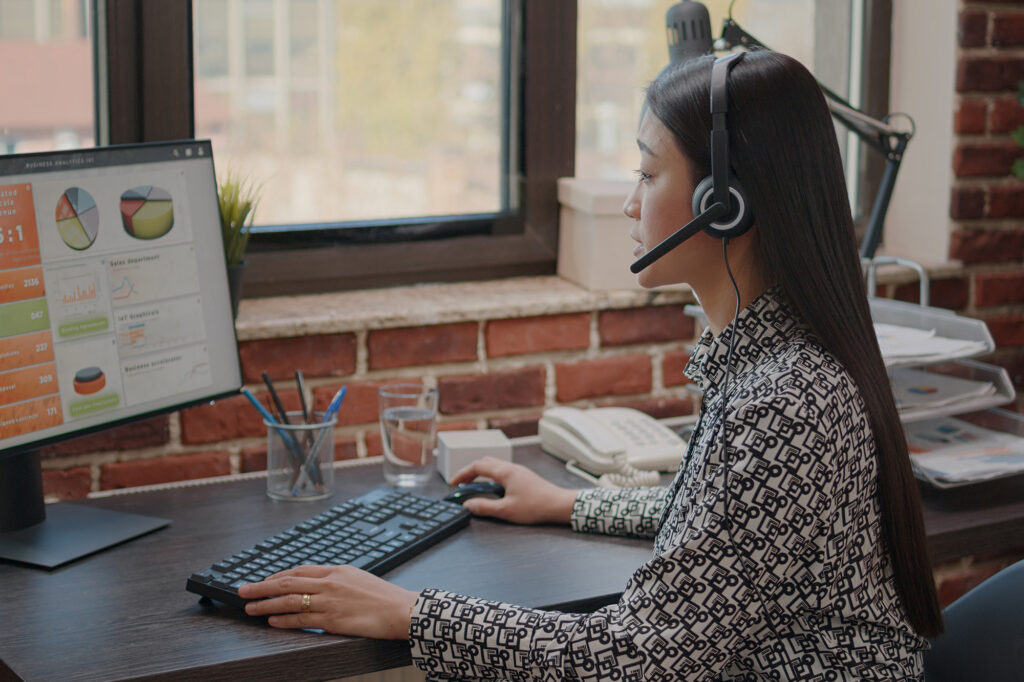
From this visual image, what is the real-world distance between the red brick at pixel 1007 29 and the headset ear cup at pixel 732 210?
1.30m

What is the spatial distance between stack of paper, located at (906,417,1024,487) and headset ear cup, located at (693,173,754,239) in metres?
0.57

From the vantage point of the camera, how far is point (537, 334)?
186 centimetres

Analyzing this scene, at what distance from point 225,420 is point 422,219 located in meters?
0.51

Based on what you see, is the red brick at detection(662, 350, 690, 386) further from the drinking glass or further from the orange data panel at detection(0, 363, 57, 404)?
the orange data panel at detection(0, 363, 57, 404)

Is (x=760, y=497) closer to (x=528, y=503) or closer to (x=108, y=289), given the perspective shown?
(x=528, y=503)

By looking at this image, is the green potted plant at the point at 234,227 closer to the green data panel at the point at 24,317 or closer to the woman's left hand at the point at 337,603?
the green data panel at the point at 24,317

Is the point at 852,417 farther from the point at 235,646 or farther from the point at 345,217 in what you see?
the point at 345,217

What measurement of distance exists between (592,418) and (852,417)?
0.66m

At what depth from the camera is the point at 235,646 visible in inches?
41.5

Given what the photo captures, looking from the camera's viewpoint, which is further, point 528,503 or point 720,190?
point 528,503

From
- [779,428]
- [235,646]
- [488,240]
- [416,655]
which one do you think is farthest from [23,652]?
[488,240]

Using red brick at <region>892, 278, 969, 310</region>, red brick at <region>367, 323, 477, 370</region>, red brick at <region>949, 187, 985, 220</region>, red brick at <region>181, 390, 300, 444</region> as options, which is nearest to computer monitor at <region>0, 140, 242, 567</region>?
red brick at <region>181, 390, 300, 444</region>

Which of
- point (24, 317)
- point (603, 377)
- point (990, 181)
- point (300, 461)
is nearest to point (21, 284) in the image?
point (24, 317)

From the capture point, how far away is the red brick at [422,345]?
1.77 m
